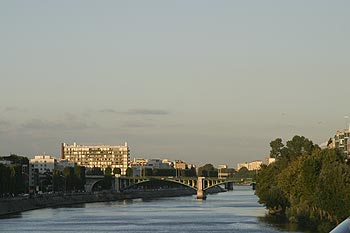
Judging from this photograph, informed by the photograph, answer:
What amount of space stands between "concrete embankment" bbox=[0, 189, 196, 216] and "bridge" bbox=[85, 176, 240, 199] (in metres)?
3.96

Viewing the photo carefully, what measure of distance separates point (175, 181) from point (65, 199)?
141 feet

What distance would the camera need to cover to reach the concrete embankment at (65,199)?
337 feet

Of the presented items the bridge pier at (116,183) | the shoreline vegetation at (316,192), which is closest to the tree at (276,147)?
the shoreline vegetation at (316,192)

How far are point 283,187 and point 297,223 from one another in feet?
42.8

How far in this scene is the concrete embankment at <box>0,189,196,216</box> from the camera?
10272cm

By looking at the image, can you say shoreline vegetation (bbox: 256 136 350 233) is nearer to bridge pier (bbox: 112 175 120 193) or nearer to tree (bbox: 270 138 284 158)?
tree (bbox: 270 138 284 158)

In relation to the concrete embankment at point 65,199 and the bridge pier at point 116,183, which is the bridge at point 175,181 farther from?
the concrete embankment at point 65,199

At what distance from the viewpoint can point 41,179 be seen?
188000mm

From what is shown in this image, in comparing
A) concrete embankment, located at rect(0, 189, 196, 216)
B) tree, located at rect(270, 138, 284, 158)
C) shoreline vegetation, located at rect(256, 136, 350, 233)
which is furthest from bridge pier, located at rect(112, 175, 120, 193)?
shoreline vegetation, located at rect(256, 136, 350, 233)

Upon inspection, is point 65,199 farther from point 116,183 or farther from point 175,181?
point 116,183

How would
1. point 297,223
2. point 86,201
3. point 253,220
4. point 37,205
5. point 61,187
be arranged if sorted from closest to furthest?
1. point 297,223
2. point 253,220
3. point 37,205
4. point 86,201
5. point 61,187

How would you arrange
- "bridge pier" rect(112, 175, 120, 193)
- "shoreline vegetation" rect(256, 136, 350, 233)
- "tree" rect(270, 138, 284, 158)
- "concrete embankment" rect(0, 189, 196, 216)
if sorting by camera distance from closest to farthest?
"shoreline vegetation" rect(256, 136, 350, 233) < "concrete embankment" rect(0, 189, 196, 216) < "tree" rect(270, 138, 284, 158) < "bridge pier" rect(112, 175, 120, 193)

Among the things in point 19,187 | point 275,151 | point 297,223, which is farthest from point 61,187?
point 297,223

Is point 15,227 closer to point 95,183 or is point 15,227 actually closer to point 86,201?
point 86,201
